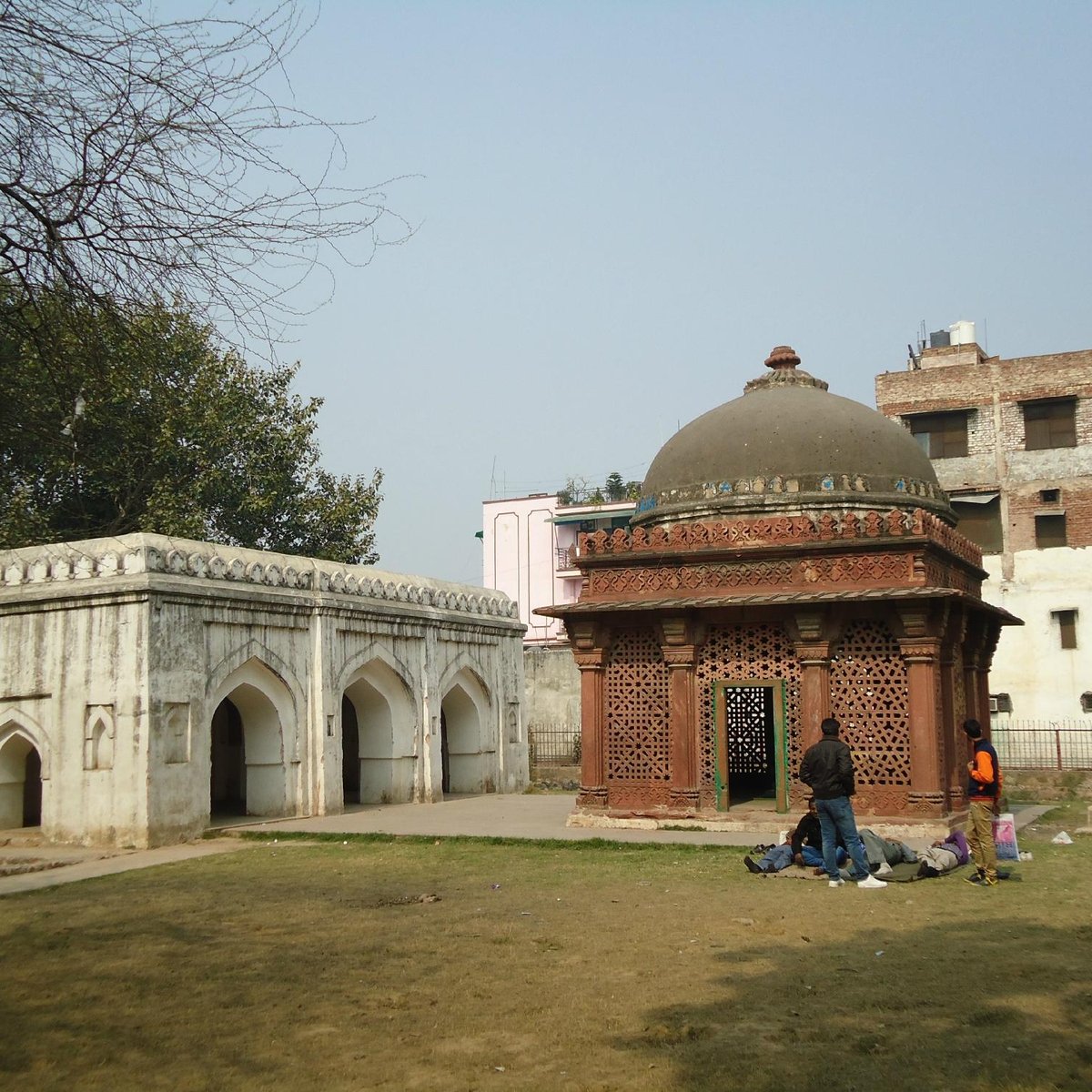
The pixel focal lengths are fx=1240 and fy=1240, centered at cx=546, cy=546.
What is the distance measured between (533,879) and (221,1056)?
19.4 feet

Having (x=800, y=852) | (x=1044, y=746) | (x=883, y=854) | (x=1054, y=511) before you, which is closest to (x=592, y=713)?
(x=800, y=852)

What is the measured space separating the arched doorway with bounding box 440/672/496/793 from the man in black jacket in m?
12.9

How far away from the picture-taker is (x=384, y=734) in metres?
20.8

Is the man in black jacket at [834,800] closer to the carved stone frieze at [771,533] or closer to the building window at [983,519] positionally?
the carved stone frieze at [771,533]

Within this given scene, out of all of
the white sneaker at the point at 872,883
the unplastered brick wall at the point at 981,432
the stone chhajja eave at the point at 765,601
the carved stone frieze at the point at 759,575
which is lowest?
the white sneaker at the point at 872,883

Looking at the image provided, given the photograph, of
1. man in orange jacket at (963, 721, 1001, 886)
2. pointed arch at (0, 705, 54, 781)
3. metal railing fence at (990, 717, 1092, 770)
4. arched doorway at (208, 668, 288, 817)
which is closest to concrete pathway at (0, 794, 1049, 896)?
arched doorway at (208, 668, 288, 817)

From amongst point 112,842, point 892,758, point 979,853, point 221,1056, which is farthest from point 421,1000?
point 112,842

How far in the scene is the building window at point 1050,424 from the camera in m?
29.1

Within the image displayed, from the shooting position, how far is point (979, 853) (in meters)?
10.5

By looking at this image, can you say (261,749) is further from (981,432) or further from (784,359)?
(981,432)

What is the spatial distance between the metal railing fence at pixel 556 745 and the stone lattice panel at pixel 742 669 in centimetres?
1317

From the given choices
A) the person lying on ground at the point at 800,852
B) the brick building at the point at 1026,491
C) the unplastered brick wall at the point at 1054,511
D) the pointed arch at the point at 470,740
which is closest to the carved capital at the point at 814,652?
the person lying on ground at the point at 800,852

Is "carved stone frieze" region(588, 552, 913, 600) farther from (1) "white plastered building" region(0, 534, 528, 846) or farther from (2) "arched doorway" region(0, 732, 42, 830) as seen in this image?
(2) "arched doorway" region(0, 732, 42, 830)

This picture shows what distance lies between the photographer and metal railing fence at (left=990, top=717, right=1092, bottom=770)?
25.4 metres
